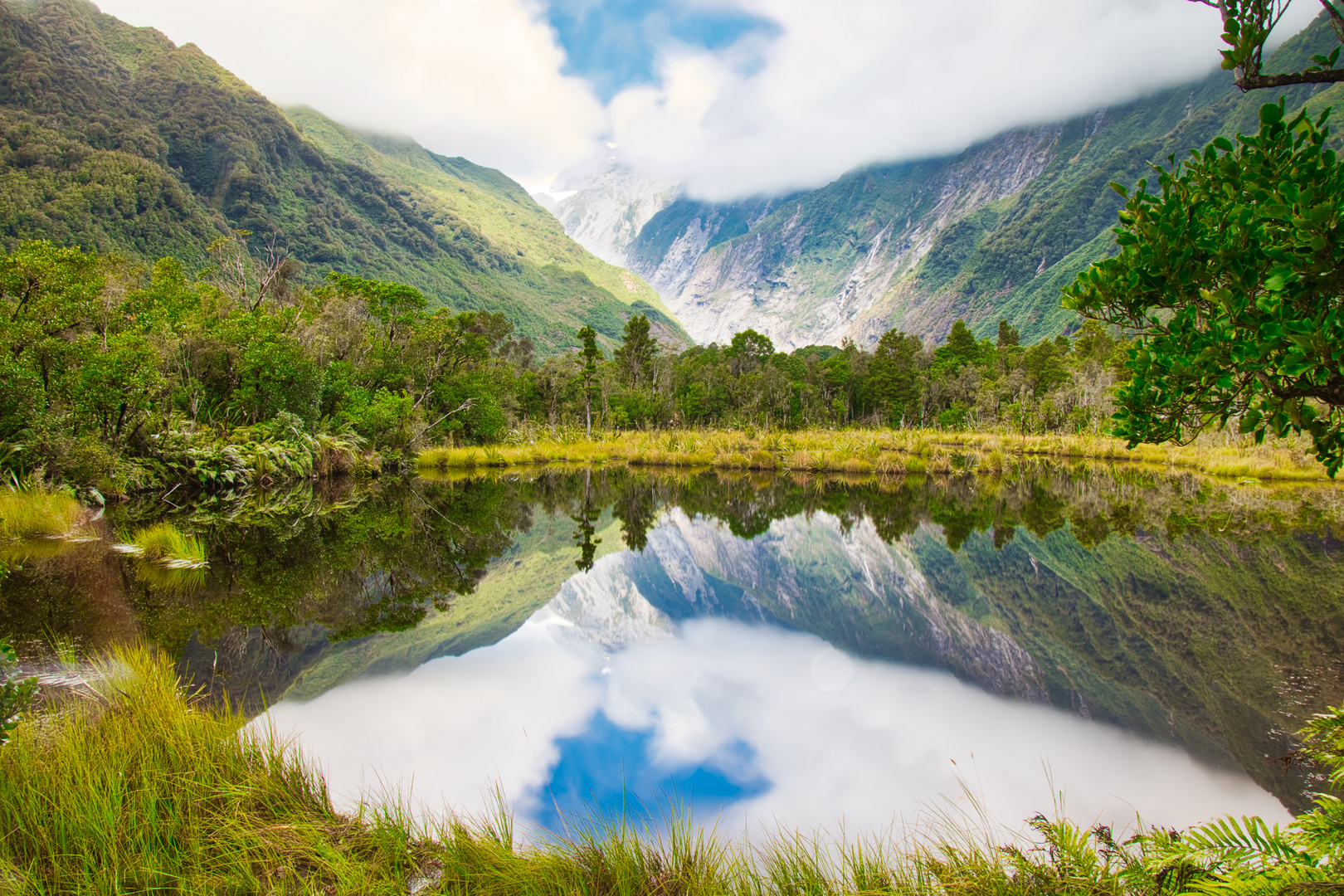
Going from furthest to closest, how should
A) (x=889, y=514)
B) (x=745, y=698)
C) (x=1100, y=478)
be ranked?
1. (x=1100, y=478)
2. (x=889, y=514)
3. (x=745, y=698)

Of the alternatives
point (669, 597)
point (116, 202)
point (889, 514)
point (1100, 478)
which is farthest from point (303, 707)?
point (116, 202)

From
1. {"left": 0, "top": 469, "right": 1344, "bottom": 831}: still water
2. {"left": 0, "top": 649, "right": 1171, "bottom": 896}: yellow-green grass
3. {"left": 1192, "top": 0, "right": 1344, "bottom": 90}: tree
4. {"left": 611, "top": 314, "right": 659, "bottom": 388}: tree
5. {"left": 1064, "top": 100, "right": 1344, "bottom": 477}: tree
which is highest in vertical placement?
{"left": 611, "top": 314, "right": 659, "bottom": 388}: tree

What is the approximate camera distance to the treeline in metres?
11.0

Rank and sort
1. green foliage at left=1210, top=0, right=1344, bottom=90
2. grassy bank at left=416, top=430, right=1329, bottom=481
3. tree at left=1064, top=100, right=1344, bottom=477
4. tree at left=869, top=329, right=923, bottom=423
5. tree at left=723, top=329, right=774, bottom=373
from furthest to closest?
tree at left=723, top=329, right=774, bottom=373 < tree at left=869, top=329, right=923, bottom=423 < grassy bank at left=416, top=430, right=1329, bottom=481 < green foliage at left=1210, top=0, right=1344, bottom=90 < tree at left=1064, top=100, right=1344, bottom=477

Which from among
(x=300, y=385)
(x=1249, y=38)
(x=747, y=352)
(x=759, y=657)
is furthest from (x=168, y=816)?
(x=747, y=352)

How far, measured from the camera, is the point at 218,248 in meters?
23.6

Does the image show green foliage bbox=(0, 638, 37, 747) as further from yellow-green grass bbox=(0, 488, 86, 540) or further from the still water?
yellow-green grass bbox=(0, 488, 86, 540)

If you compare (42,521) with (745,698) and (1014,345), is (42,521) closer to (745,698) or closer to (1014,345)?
(745,698)

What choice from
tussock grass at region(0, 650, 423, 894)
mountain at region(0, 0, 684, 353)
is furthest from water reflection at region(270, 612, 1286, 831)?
mountain at region(0, 0, 684, 353)

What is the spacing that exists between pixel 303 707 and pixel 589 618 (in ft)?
10.7

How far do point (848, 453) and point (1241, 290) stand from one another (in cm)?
2290

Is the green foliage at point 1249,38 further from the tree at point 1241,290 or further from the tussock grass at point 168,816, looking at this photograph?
the tussock grass at point 168,816

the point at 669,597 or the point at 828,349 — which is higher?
the point at 828,349

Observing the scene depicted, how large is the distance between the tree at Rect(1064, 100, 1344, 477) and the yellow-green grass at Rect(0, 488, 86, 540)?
12.7 m
